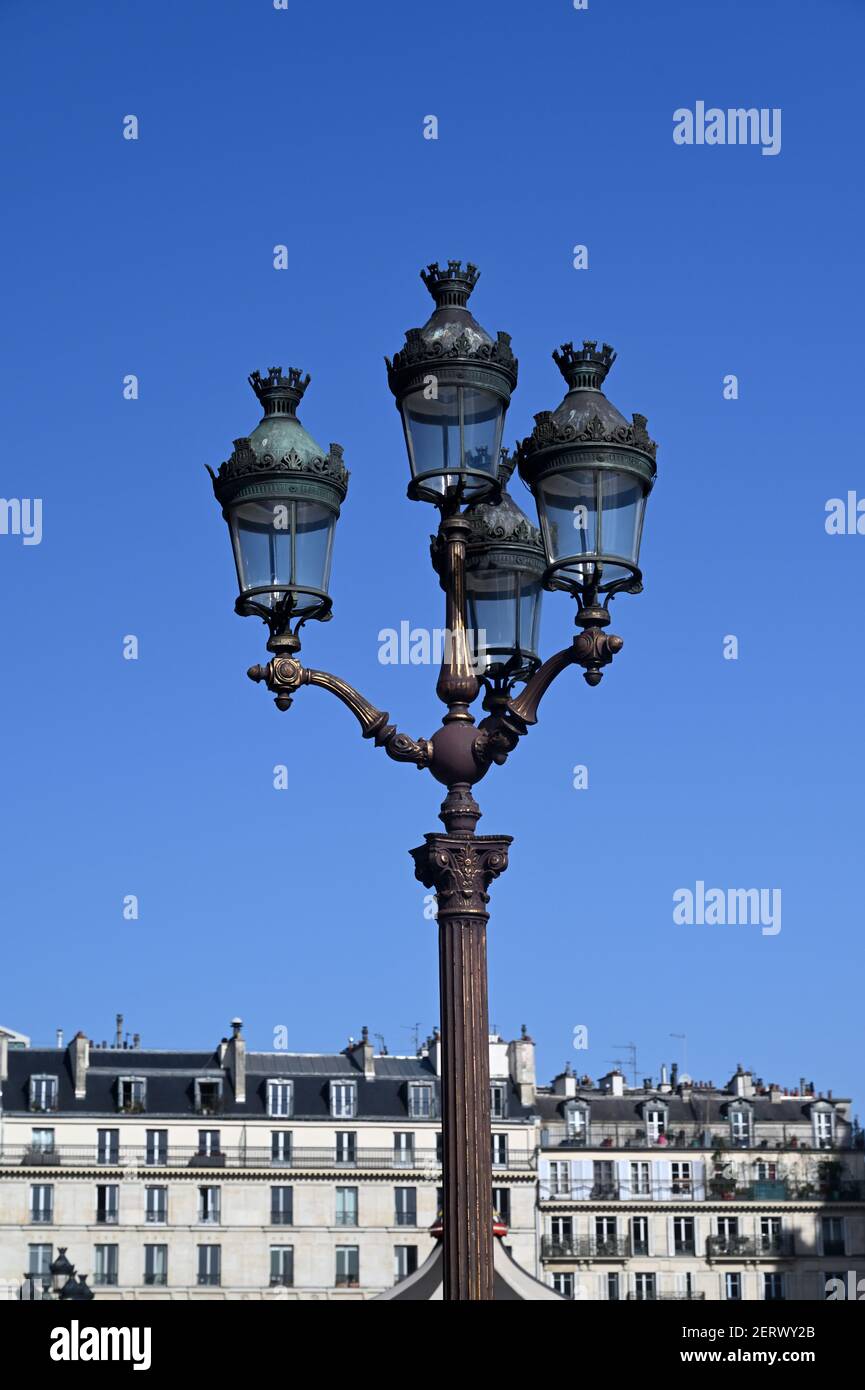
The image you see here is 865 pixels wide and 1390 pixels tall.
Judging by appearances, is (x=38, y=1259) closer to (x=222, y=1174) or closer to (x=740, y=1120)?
(x=222, y=1174)

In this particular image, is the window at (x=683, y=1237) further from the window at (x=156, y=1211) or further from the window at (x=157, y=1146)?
the window at (x=157, y=1146)

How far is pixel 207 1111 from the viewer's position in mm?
65688

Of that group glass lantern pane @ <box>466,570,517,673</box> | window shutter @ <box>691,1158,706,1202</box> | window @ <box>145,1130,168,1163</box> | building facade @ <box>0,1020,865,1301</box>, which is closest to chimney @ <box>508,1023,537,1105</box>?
building facade @ <box>0,1020,865,1301</box>

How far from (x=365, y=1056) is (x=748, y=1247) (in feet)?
46.8

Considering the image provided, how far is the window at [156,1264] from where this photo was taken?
62.9m

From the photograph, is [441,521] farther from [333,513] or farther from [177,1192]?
[177,1192]

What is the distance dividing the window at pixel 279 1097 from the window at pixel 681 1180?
43.8 feet

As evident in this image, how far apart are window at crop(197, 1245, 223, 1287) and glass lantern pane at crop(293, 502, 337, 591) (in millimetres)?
A: 55380

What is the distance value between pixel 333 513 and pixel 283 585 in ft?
1.56

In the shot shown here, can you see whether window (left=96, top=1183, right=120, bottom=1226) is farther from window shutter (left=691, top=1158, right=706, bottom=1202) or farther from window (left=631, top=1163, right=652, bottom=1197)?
window shutter (left=691, top=1158, right=706, bottom=1202)

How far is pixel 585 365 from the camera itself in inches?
433

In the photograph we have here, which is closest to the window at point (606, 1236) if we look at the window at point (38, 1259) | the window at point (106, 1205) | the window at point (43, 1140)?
the window at point (106, 1205)

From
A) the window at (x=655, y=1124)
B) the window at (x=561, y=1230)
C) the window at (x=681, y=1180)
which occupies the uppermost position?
the window at (x=655, y=1124)
